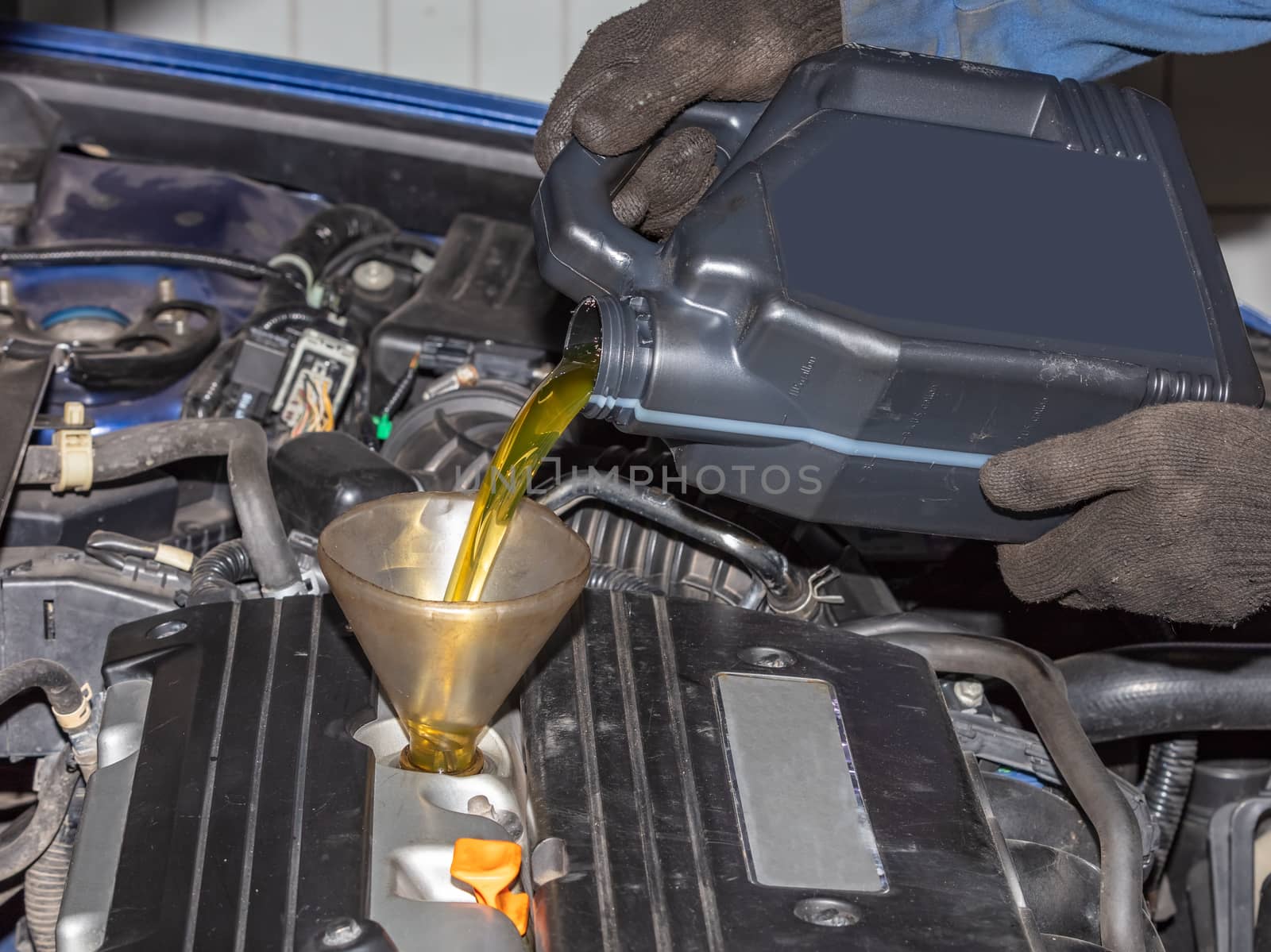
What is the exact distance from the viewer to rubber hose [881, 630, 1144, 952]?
0.93m

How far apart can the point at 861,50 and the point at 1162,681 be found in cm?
63

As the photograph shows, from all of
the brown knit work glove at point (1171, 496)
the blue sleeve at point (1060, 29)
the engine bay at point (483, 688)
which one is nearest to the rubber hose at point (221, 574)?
the engine bay at point (483, 688)

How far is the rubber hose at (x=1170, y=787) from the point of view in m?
1.21

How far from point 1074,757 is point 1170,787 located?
267mm

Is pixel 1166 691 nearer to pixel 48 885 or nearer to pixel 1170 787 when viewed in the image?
pixel 1170 787

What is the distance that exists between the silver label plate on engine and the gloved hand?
459 millimetres

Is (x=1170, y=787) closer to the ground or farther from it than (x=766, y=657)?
closer to the ground

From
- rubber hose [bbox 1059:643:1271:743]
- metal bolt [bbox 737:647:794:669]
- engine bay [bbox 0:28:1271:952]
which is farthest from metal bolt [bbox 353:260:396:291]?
rubber hose [bbox 1059:643:1271:743]

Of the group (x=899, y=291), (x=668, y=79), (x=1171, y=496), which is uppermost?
(x=668, y=79)

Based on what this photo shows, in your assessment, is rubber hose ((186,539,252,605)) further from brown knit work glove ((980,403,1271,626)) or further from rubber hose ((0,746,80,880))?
brown knit work glove ((980,403,1271,626))

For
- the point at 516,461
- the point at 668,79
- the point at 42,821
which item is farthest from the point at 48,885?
the point at 668,79

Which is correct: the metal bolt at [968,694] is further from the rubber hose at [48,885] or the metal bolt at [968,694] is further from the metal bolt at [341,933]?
the rubber hose at [48,885]

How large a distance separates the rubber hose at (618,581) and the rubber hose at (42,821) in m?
0.48

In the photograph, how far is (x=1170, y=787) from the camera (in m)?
1.22
